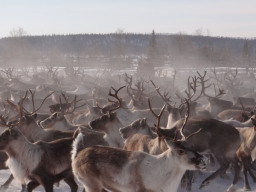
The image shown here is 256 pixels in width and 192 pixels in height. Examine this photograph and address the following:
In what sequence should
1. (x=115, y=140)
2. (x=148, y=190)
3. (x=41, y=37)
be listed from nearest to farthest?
(x=148, y=190) → (x=115, y=140) → (x=41, y=37)

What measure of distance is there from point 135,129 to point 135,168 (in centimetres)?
263

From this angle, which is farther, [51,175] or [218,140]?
[218,140]

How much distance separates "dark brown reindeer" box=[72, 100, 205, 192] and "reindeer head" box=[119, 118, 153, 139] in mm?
2324

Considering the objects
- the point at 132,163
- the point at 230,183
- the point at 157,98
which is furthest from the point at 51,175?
the point at 157,98

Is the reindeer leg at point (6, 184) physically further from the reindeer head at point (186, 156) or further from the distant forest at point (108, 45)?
the distant forest at point (108, 45)

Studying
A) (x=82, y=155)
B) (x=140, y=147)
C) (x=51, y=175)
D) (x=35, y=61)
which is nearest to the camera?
(x=82, y=155)

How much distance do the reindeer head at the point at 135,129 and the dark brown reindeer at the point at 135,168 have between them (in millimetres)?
2324

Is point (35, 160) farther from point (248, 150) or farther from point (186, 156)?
point (248, 150)

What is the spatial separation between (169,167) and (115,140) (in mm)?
2984

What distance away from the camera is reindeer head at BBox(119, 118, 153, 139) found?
6.60 meters

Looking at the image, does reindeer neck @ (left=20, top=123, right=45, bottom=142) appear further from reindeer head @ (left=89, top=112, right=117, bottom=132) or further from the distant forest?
the distant forest

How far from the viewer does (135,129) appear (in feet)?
21.9

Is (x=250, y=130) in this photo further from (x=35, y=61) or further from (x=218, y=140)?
(x=35, y=61)

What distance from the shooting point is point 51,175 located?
16.2 feet
